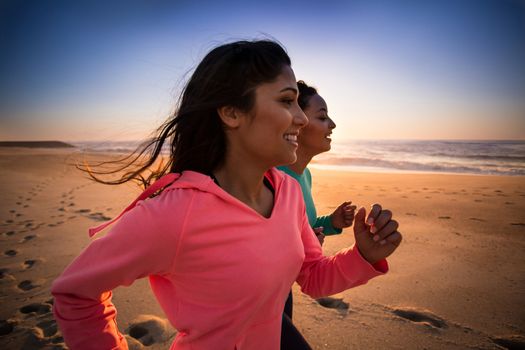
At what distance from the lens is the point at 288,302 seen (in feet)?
6.91

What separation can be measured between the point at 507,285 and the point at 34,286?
5.63m

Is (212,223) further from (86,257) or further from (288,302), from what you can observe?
(288,302)

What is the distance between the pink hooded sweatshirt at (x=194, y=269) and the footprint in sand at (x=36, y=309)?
7.89 ft

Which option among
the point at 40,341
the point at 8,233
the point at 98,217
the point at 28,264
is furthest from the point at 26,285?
the point at 98,217

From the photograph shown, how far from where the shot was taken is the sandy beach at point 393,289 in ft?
8.73

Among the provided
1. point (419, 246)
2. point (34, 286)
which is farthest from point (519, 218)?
point (34, 286)

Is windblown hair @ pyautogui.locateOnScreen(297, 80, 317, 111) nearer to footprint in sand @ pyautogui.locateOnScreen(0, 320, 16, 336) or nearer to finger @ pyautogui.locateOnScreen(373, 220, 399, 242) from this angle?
finger @ pyautogui.locateOnScreen(373, 220, 399, 242)

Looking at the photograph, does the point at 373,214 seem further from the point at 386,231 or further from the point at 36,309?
the point at 36,309

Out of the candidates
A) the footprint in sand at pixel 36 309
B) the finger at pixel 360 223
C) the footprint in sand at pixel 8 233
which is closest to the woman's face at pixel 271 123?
the finger at pixel 360 223

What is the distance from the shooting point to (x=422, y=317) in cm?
294

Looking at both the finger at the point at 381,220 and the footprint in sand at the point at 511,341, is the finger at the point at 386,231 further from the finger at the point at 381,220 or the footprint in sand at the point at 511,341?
the footprint in sand at the point at 511,341

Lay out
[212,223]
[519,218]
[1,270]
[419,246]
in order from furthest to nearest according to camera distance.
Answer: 1. [519,218]
2. [419,246]
3. [1,270]
4. [212,223]

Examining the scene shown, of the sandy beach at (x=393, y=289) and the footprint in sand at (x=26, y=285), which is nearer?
the sandy beach at (x=393, y=289)

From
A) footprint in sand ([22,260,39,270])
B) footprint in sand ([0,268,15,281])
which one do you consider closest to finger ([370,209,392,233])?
footprint in sand ([0,268,15,281])
